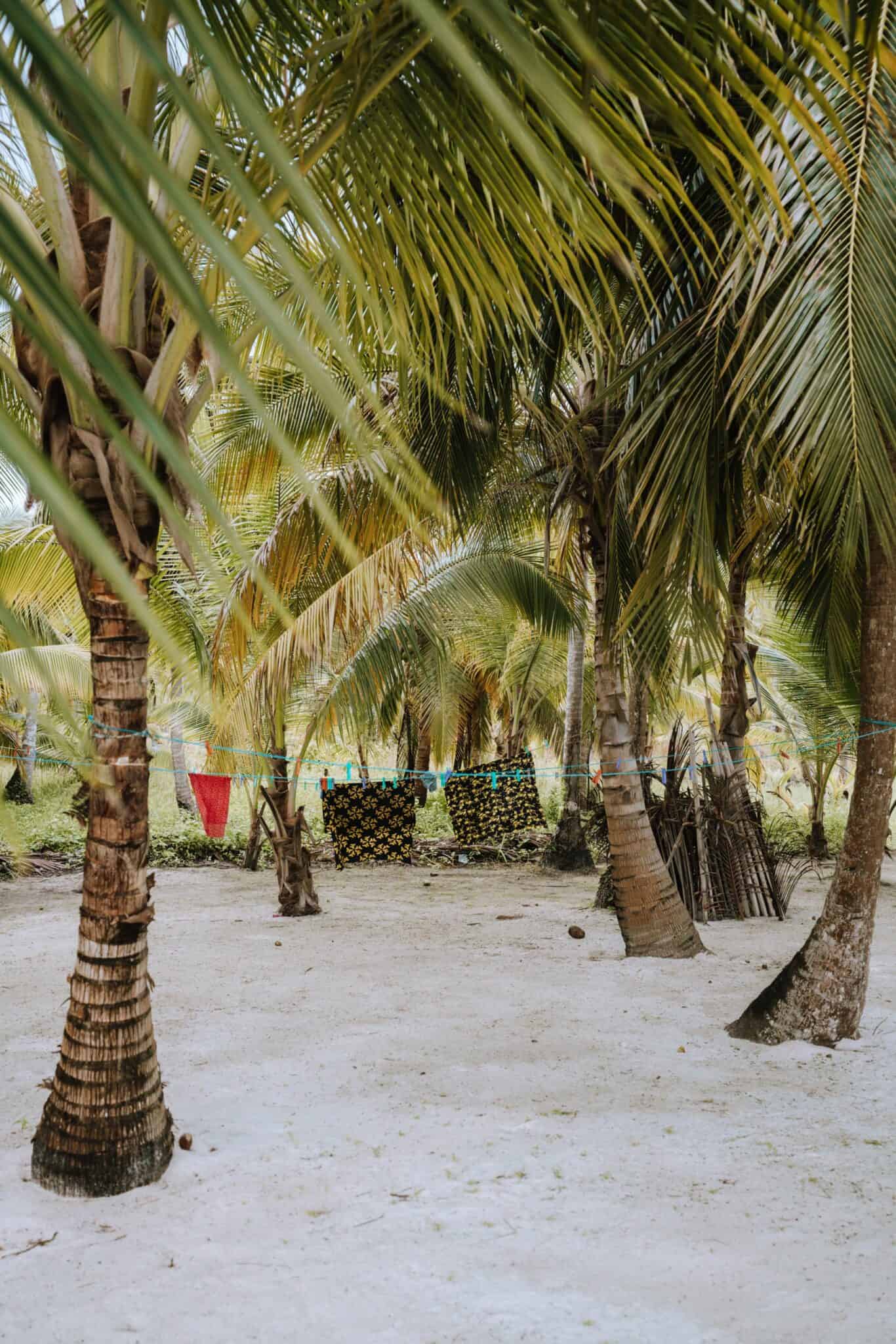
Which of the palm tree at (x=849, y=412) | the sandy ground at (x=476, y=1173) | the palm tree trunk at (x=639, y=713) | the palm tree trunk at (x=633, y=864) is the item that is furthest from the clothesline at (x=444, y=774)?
the sandy ground at (x=476, y=1173)

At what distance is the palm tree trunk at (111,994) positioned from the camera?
9.84 ft

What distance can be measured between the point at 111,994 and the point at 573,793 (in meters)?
7.81

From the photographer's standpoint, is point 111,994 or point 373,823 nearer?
point 111,994

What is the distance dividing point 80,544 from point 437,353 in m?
2.34

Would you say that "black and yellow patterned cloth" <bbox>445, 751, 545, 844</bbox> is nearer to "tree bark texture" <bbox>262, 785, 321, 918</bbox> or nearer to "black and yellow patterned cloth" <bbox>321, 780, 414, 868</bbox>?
"black and yellow patterned cloth" <bbox>321, 780, 414, 868</bbox>

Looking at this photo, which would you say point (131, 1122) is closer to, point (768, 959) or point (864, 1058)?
point (864, 1058)

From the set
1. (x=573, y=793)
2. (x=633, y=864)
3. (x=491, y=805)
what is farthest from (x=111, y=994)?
(x=491, y=805)

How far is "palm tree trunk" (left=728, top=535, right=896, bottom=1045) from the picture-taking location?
13.1 ft

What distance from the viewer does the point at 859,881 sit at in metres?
4.01

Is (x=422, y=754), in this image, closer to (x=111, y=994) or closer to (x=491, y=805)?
(x=491, y=805)

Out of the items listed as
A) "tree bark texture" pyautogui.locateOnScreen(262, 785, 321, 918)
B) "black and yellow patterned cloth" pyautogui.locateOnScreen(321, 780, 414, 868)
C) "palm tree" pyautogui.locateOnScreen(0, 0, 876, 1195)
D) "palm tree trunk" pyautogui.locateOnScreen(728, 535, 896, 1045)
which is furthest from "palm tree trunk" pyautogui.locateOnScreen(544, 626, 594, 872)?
"palm tree" pyautogui.locateOnScreen(0, 0, 876, 1195)

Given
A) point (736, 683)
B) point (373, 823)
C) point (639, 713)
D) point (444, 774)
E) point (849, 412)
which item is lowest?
point (373, 823)

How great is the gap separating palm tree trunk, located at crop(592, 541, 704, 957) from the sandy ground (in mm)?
221

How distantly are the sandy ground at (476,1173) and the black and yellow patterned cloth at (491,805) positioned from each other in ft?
17.1
